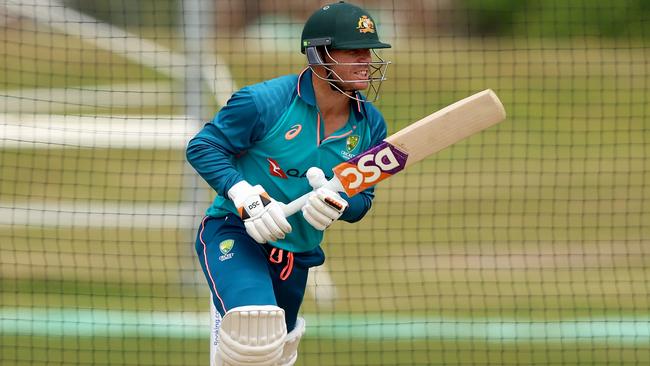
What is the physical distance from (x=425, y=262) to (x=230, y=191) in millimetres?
4637

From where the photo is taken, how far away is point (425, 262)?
345 inches

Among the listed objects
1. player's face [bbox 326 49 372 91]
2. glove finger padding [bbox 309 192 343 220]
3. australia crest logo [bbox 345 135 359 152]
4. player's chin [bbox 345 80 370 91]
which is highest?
player's face [bbox 326 49 372 91]

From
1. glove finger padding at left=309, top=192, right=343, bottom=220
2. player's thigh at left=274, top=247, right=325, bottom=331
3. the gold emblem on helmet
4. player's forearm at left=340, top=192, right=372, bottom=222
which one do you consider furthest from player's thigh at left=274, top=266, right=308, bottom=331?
the gold emblem on helmet

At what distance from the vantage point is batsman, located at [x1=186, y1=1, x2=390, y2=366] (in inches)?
167

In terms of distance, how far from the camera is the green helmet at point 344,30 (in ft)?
14.5

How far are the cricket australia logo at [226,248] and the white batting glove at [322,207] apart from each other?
342 mm

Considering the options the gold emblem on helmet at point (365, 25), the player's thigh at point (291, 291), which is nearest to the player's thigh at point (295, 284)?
the player's thigh at point (291, 291)

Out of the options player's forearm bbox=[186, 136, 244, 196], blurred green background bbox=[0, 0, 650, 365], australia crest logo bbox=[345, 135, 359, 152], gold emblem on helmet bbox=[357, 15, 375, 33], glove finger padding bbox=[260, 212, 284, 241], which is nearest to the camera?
glove finger padding bbox=[260, 212, 284, 241]

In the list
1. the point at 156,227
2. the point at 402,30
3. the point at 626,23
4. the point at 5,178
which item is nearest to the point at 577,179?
the point at 626,23

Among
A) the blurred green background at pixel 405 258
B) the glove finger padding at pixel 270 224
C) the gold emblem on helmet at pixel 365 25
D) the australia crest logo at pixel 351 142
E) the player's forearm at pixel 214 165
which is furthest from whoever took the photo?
the blurred green background at pixel 405 258

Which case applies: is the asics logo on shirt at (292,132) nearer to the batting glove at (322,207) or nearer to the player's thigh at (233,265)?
the batting glove at (322,207)

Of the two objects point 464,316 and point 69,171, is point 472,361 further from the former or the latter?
point 69,171

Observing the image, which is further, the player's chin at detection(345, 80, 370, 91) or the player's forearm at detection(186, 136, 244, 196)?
the player's chin at detection(345, 80, 370, 91)

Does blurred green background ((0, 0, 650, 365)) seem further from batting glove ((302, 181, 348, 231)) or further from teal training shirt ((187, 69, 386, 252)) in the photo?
batting glove ((302, 181, 348, 231))
